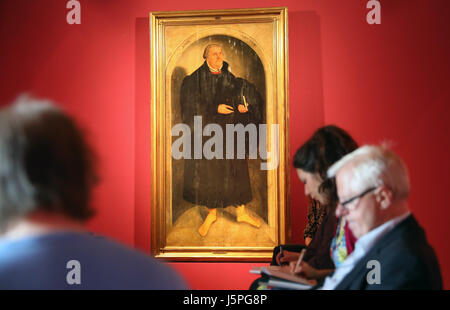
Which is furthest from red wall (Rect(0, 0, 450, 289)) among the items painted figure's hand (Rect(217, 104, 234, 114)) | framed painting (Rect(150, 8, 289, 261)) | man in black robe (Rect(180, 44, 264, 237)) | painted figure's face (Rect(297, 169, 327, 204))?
painted figure's face (Rect(297, 169, 327, 204))

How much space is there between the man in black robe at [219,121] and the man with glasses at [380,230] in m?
1.78

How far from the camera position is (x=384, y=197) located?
5.37ft

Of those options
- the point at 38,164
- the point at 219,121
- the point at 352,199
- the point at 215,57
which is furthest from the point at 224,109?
the point at 38,164

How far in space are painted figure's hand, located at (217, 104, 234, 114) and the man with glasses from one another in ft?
6.08

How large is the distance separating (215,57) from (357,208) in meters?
2.33

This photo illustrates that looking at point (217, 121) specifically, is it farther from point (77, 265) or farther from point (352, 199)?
point (77, 265)

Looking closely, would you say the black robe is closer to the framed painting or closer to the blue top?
the framed painting

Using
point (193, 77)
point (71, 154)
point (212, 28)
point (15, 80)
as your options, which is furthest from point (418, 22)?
point (15, 80)

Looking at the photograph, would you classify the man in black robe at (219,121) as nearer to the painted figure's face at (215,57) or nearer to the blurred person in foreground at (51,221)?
the painted figure's face at (215,57)

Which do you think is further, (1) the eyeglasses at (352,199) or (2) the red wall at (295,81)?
(2) the red wall at (295,81)

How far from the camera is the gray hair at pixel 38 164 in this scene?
0.95 m

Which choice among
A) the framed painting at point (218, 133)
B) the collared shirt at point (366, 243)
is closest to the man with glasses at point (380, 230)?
the collared shirt at point (366, 243)

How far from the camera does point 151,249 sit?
356cm
